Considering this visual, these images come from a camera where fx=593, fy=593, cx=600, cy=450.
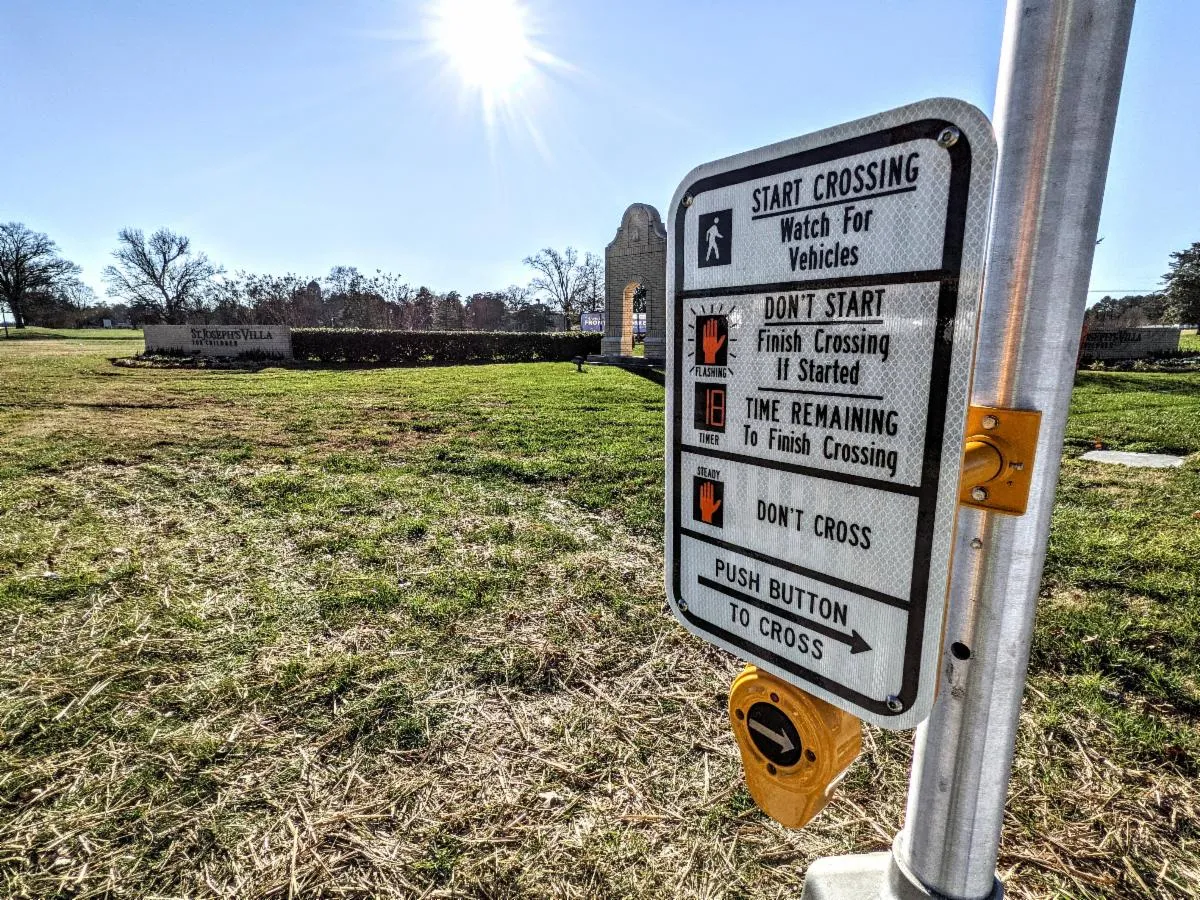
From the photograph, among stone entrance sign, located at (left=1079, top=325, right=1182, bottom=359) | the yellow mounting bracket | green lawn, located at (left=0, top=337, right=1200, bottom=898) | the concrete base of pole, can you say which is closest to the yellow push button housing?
the concrete base of pole

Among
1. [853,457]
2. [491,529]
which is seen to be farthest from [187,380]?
[853,457]

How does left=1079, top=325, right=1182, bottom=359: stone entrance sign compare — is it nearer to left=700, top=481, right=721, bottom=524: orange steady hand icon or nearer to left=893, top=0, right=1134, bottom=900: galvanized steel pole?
left=893, top=0, right=1134, bottom=900: galvanized steel pole

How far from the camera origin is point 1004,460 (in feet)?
2.93

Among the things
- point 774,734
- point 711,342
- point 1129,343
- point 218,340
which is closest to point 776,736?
point 774,734

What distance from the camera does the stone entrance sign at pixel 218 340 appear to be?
2397cm

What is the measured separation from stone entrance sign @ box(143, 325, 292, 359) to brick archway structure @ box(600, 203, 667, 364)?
1334 cm

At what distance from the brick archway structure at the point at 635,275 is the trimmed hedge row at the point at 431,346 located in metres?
4.28

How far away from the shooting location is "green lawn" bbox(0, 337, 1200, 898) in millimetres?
1912

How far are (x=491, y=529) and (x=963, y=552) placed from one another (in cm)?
403

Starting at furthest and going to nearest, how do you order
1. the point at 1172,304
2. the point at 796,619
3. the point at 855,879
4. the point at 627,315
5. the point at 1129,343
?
the point at 1172,304
the point at 627,315
the point at 1129,343
the point at 855,879
the point at 796,619

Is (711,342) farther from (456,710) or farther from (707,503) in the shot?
(456,710)

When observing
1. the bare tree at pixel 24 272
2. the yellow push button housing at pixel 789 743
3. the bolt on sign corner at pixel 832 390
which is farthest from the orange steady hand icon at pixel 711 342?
the bare tree at pixel 24 272

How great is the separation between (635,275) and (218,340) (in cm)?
1705

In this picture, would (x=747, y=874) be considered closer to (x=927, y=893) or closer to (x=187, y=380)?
(x=927, y=893)
